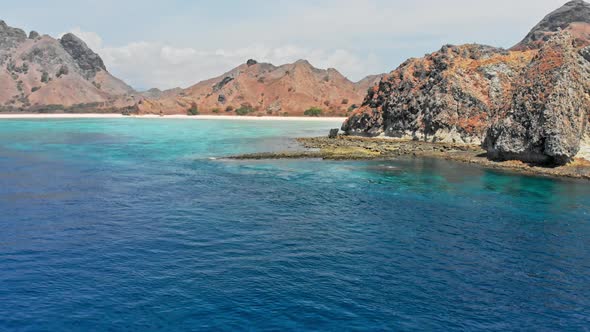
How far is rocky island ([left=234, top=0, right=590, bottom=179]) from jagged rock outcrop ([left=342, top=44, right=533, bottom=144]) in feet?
0.73

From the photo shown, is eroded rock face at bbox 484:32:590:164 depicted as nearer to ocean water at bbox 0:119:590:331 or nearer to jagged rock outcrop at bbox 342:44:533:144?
ocean water at bbox 0:119:590:331

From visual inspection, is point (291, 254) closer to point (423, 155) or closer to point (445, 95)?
point (423, 155)

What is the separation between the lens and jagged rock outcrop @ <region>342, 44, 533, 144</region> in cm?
9638

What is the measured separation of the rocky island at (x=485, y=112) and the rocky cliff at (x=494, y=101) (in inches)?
6.0

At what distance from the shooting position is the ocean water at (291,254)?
20.9m

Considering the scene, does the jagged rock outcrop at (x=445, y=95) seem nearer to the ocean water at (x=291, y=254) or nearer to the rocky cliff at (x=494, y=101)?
the rocky cliff at (x=494, y=101)

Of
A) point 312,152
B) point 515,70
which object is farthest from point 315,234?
point 515,70

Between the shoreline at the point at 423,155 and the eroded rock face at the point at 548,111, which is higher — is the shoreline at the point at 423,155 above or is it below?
below

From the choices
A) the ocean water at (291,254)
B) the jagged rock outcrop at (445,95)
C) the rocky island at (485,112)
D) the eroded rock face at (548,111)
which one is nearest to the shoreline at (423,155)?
the rocky island at (485,112)

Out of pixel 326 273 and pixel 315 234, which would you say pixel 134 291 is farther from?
pixel 315 234

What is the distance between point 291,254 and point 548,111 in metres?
52.1

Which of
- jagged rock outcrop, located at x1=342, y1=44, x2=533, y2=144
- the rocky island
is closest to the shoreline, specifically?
the rocky island

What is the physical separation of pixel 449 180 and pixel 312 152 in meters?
31.1

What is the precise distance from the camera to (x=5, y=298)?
22141 millimetres
